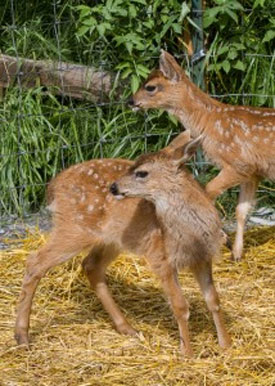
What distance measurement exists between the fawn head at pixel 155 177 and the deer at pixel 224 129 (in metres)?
1.90

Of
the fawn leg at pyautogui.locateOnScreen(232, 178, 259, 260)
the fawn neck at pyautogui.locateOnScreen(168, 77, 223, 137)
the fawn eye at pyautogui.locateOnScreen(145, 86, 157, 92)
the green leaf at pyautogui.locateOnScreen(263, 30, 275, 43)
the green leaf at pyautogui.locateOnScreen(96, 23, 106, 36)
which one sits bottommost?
the fawn leg at pyautogui.locateOnScreen(232, 178, 259, 260)

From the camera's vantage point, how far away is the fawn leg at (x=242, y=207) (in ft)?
24.5

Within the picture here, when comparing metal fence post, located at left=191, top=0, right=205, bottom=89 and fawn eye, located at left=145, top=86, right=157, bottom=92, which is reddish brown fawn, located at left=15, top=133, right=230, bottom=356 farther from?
metal fence post, located at left=191, top=0, right=205, bottom=89

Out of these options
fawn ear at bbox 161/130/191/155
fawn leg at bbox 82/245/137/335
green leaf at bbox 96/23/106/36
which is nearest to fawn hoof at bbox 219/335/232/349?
fawn leg at bbox 82/245/137/335

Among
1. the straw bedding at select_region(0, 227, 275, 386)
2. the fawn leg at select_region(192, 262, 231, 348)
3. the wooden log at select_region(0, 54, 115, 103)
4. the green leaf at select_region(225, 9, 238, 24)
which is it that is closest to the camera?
the straw bedding at select_region(0, 227, 275, 386)

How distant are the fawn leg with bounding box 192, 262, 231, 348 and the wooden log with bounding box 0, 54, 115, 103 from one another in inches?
143

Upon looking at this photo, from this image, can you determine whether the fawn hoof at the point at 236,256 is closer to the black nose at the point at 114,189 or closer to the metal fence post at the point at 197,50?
the metal fence post at the point at 197,50

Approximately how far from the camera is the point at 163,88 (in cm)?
788

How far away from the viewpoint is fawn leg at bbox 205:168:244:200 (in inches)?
294

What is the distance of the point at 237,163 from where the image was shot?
7.48 metres

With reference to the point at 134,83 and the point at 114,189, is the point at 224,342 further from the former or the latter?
the point at 134,83

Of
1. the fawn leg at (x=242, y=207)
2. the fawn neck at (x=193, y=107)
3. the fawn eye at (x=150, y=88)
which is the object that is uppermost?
the fawn eye at (x=150, y=88)

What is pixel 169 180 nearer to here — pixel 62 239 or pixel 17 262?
pixel 62 239

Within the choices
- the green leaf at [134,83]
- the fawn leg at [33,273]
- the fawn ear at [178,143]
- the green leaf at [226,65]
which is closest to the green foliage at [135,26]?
the green leaf at [134,83]
